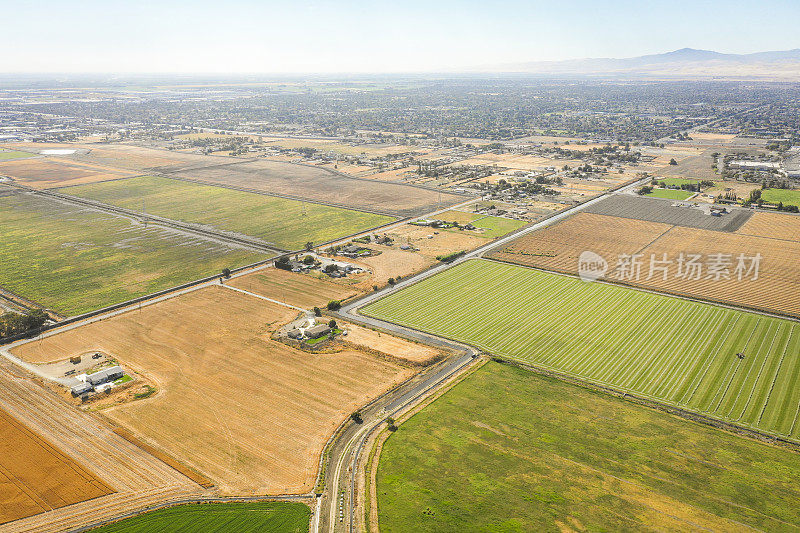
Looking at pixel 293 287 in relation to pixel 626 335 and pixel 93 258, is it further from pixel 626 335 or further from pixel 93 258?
pixel 626 335

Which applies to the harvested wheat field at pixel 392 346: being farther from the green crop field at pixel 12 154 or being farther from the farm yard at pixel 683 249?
the green crop field at pixel 12 154

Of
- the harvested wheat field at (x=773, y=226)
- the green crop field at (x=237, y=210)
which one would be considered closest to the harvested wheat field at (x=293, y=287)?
the green crop field at (x=237, y=210)

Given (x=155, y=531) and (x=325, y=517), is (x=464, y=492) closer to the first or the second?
(x=325, y=517)

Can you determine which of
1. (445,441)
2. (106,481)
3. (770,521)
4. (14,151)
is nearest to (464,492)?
(445,441)

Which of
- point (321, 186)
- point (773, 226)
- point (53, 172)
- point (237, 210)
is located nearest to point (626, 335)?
point (773, 226)

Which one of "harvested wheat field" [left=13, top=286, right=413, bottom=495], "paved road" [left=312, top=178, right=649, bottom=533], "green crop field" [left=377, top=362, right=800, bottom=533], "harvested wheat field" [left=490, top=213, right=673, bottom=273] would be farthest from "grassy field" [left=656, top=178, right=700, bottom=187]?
Result: "harvested wheat field" [left=13, top=286, right=413, bottom=495]
